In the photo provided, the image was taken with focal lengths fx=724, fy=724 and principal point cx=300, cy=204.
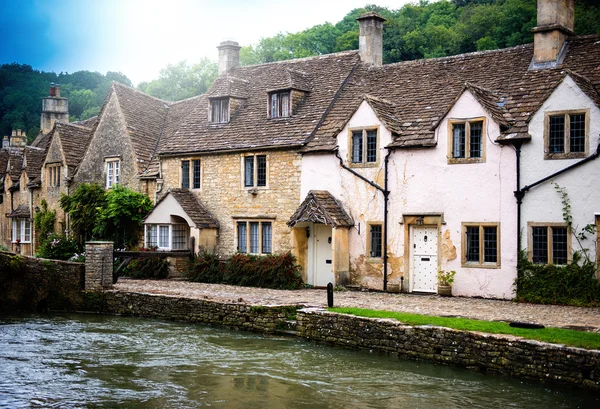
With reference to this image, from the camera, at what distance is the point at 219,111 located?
32.7 m

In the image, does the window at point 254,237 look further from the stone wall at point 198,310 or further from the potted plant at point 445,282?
the potted plant at point 445,282

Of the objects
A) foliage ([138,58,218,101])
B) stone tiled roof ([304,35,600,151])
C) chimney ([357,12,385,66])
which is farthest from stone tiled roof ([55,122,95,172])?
foliage ([138,58,218,101])

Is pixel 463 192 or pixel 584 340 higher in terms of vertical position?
pixel 463 192

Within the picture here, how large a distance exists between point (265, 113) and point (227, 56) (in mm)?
6281

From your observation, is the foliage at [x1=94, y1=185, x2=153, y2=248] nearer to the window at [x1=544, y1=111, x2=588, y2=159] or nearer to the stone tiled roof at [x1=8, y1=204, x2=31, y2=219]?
the stone tiled roof at [x1=8, y1=204, x2=31, y2=219]

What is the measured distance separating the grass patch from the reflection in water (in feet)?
3.22

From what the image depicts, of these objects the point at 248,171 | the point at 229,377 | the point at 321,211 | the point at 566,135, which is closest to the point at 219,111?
the point at 248,171

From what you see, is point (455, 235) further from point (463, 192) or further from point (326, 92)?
point (326, 92)

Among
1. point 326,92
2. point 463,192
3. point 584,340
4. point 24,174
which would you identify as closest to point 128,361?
point 584,340

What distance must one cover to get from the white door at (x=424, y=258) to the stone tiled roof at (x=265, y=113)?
5990 millimetres

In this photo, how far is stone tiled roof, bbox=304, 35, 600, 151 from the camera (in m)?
23.6

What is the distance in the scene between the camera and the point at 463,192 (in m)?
23.9

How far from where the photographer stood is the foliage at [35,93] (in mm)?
83938

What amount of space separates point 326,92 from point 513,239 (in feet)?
35.8
